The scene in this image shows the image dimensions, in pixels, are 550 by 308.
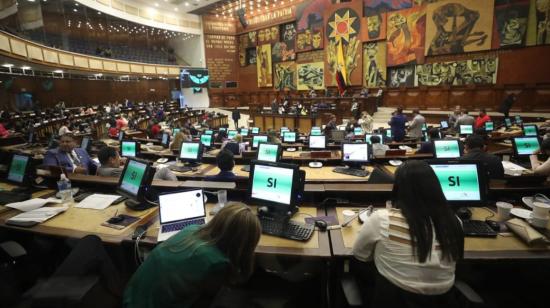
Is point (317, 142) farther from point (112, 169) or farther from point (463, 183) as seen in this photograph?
point (112, 169)

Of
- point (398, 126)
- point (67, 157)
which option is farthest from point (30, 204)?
point (398, 126)

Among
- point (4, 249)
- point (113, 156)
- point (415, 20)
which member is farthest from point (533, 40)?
point (4, 249)

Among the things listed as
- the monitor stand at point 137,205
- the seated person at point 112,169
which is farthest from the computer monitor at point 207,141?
the monitor stand at point 137,205

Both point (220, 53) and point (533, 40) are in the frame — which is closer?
point (533, 40)

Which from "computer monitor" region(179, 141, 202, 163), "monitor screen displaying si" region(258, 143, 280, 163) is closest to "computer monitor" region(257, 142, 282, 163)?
"monitor screen displaying si" region(258, 143, 280, 163)

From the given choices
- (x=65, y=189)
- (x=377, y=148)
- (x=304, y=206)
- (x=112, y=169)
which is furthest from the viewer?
(x=377, y=148)

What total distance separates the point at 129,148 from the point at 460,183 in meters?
5.71

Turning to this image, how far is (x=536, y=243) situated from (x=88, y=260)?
2.96 m

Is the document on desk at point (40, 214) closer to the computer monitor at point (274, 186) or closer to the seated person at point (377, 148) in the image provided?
the computer monitor at point (274, 186)

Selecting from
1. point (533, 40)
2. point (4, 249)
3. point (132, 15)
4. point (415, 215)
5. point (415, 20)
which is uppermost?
point (132, 15)

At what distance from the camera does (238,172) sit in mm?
4914

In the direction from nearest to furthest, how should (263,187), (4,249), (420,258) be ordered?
(420,258) < (4,249) < (263,187)

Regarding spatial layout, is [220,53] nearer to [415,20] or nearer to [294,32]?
[294,32]

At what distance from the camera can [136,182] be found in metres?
2.97
